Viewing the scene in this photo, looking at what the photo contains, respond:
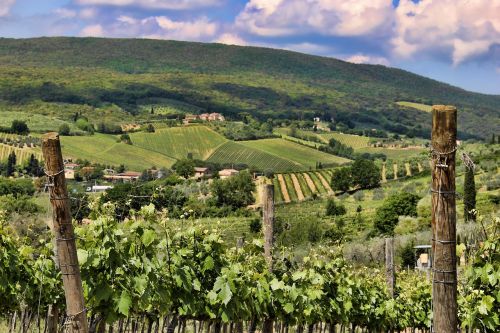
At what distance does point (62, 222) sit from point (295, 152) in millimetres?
109082

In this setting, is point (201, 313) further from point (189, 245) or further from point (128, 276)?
point (128, 276)

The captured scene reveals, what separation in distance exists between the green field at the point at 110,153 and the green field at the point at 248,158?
313 inches

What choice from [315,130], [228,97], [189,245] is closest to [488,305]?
[189,245]

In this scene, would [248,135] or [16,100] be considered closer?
[248,135]

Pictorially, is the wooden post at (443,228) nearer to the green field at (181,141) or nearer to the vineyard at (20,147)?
the vineyard at (20,147)

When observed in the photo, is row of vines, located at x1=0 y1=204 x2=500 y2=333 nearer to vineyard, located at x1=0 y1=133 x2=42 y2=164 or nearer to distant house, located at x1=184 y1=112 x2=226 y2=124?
vineyard, located at x1=0 y1=133 x2=42 y2=164

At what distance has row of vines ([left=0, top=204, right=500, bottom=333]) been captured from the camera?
21.4ft

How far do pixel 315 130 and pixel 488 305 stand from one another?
14296 cm

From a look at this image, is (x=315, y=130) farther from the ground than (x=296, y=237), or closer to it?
farther from the ground

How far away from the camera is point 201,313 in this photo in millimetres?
8109

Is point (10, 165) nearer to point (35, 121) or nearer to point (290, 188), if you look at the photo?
point (290, 188)

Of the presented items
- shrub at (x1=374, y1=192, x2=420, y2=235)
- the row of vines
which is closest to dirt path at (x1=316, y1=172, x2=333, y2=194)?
shrub at (x1=374, y1=192, x2=420, y2=235)

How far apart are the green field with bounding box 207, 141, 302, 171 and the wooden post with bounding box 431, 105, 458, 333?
93866mm

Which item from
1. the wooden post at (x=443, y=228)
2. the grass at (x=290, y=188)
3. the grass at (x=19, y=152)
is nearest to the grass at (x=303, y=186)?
the grass at (x=290, y=188)
